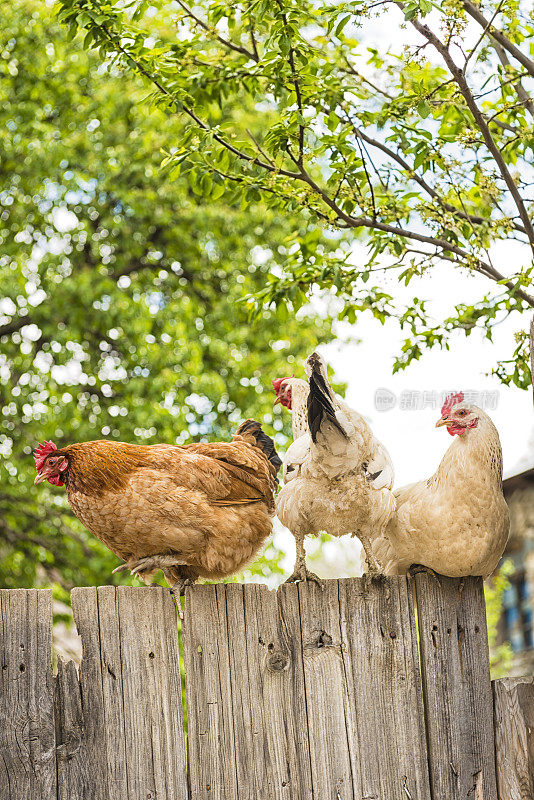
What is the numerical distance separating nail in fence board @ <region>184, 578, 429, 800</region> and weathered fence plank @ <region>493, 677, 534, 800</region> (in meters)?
0.27

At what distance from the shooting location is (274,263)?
9070 millimetres

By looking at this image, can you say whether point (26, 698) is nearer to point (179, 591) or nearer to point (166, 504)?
point (179, 591)

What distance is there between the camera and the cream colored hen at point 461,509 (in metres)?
2.68

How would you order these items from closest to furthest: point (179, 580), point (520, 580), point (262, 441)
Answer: point (179, 580)
point (262, 441)
point (520, 580)

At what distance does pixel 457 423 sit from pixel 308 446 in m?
0.51

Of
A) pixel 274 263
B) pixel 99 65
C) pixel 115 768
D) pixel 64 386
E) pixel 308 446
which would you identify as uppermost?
pixel 99 65

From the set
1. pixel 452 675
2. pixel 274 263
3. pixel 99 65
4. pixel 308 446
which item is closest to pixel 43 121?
pixel 99 65

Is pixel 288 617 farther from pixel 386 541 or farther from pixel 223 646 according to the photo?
pixel 386 541

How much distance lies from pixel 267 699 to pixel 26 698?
744 millimetres

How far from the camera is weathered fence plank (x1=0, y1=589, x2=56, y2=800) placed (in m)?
2.35

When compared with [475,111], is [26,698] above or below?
below

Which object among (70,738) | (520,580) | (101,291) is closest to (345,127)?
(70,738)

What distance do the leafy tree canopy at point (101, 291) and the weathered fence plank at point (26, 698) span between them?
5.03 metres

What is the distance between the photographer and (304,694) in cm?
266
